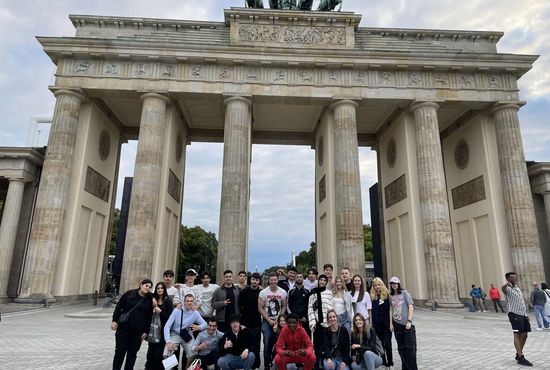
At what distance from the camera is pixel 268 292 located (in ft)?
22.9

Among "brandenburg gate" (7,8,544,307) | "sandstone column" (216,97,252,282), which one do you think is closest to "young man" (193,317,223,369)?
"sandstone column" (216,97,252,282)

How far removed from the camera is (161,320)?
5969 mm

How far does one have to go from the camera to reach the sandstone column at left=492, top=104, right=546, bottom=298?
1877 centimetres

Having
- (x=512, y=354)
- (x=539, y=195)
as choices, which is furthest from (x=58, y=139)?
(x=539, y=195)

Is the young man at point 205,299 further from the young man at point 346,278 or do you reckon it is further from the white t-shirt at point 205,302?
the young man at point 346,278

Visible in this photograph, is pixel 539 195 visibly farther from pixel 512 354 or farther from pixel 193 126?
pixel 193 126

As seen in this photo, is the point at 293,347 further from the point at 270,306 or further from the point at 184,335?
the point at 184,335

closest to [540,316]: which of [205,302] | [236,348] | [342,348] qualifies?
[342,348]

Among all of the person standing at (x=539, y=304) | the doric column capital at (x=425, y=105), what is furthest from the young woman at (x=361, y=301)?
the doric column capital at (x=425, y=105)

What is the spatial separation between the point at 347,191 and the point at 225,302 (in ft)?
46.1

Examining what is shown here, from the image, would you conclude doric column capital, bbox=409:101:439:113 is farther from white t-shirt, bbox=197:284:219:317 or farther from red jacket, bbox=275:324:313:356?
red jacket, bbox=275:324:313:356

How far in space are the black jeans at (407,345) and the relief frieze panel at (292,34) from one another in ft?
64.1

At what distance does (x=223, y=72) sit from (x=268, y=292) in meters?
17.0

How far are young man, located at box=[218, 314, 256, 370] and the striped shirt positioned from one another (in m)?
5.72
